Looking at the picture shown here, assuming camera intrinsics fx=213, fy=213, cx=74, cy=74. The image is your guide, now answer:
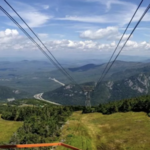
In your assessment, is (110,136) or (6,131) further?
(6,131)

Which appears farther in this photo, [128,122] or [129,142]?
[128,122]

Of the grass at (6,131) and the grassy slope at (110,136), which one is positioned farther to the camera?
the grass at (6,131)

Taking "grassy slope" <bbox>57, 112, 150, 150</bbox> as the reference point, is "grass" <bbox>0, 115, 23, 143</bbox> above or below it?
below

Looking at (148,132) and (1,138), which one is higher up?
(148,132)

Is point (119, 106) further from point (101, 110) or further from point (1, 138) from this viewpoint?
point (1, 138)

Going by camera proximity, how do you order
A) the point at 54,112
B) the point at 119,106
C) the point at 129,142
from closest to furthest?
the point at 129,142, the point at 54,112, the point at 119,106

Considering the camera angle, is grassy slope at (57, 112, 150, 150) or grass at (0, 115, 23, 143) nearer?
grassy slope at (57, 112, 150, 150)

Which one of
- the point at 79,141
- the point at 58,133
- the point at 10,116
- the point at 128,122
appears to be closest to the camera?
the point at 79,141

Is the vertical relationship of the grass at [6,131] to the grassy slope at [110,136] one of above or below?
below

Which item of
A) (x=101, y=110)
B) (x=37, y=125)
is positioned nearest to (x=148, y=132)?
(x=37, y=125)

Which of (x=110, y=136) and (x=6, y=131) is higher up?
(x=110, y=136)
